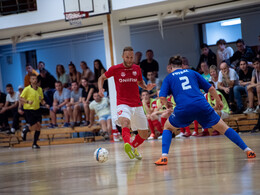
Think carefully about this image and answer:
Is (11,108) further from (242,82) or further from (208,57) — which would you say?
(242,82)

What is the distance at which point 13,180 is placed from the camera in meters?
5.70

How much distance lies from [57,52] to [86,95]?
543 centimetres

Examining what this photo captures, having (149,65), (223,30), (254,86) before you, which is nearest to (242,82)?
(254,86)

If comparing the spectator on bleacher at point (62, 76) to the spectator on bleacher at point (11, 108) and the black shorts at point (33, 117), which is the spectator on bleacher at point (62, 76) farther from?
the black shorts at point (33, 117)

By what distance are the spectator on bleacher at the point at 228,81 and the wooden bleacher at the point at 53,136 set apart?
443cm

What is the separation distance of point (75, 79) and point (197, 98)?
33.5 feet

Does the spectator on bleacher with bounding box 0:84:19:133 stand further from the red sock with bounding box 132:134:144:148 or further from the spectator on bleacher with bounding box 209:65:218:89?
the red sock with bounding box 132:134:144:148

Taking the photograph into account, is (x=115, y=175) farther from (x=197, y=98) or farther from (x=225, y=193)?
(x=225, y=193)

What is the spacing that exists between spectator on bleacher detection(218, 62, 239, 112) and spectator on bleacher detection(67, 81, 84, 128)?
16.3 ft

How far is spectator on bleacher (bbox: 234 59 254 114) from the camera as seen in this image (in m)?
11.7

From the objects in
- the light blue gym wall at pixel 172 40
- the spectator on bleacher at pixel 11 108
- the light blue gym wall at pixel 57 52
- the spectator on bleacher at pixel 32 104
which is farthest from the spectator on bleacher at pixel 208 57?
the spectator on bleacher at pixel 11 108

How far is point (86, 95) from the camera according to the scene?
14312mm

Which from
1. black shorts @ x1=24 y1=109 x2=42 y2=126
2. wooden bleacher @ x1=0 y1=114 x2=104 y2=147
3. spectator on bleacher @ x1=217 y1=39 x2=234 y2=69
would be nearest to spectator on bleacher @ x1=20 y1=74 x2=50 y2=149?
black shorts @ x1=24 y1=109 x2=42 y2=126

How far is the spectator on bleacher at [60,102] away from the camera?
48.6 feet
